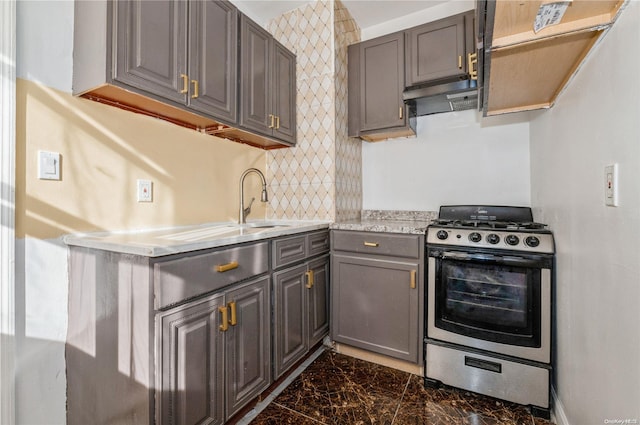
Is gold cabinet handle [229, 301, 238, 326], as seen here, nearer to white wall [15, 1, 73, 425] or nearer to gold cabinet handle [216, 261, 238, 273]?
gold cabinet handle [216, 261, 238, 273]

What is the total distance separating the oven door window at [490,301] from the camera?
161cm

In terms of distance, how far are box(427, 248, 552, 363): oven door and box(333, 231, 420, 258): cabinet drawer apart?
0.42ft

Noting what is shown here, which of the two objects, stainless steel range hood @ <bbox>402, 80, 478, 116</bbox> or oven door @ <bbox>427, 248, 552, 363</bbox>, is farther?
stainless steel range hood @ <bbox>402, 80, 478, 116</bbox>

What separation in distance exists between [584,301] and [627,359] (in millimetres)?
393

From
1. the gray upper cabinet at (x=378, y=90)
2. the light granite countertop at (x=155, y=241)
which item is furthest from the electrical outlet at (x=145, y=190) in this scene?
the gray upper cabinet at (x=378, y=90)

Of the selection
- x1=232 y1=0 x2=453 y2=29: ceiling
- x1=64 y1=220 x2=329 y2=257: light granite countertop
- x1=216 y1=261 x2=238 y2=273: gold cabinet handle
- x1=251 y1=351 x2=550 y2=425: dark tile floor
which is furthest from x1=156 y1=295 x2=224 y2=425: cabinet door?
x1=232 y1=0 x2=453 y2=29: ceiling

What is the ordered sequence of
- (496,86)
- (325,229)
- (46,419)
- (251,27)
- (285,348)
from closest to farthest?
1. (46,419)
2. (496,86)
3. (285,348)
4. (251,27)
5. (325,229)

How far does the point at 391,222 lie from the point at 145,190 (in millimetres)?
1842

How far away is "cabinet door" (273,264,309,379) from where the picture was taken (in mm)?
1728

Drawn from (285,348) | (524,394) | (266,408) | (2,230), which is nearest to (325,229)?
(285,348)

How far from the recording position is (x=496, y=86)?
1454 mm

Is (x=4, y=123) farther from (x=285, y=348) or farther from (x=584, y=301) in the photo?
(x=584, y=301)

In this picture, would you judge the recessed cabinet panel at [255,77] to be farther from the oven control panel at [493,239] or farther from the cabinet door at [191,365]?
the oven control panel at [493,239]

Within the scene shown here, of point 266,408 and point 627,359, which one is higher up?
point 627,359
